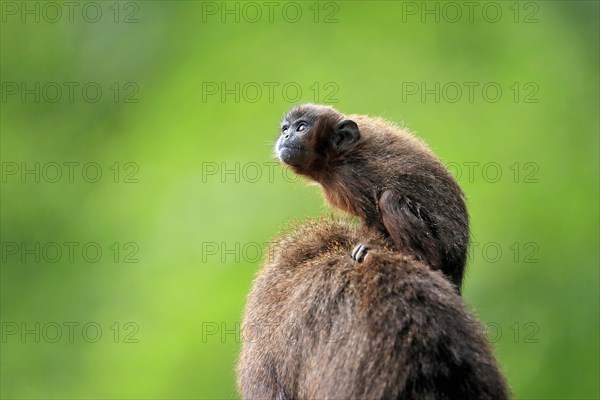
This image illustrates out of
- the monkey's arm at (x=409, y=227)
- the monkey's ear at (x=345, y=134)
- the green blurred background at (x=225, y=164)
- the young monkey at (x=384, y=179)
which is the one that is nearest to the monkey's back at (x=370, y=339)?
the young monkey at (x=384, y=179)

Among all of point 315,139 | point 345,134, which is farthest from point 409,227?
point 315,139

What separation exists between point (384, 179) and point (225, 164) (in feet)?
28.7

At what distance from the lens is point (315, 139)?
8094mm

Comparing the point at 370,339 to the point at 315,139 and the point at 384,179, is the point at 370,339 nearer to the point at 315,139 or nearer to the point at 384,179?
the point at 384,179

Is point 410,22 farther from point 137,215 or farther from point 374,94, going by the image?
point 137,215

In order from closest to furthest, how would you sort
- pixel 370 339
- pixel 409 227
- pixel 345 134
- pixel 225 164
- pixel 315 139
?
pixel 370 339
pixel 409 227
pixel 345 134
pixel 315 139
pixel 225 164

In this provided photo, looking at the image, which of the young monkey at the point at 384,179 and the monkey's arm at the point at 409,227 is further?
the young monkey at the point at 384,179

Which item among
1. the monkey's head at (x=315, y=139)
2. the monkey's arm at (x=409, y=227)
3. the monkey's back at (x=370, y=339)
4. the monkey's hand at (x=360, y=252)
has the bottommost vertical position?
the monkey's back at (x=370, y=339)

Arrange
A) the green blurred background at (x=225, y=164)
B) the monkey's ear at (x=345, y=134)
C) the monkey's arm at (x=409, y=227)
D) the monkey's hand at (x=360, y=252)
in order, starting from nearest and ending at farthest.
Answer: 1. the monkey's hand at (x=360, y=252)
2. the monkey's arm at (x=409, y=227)
3. the monkey's ear at (x=345, y=134)
4. the green blurred background at (x=225, y=164)

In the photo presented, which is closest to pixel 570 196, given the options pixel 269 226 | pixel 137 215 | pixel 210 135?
pixel 269 226

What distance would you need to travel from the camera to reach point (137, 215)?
1670cm

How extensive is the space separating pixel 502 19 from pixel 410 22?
5.41ft

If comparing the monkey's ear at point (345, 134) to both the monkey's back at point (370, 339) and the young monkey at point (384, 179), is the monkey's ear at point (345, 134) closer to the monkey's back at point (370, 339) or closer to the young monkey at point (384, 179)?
the young monkey at point (384, 179)

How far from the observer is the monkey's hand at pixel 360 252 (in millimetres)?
5281
